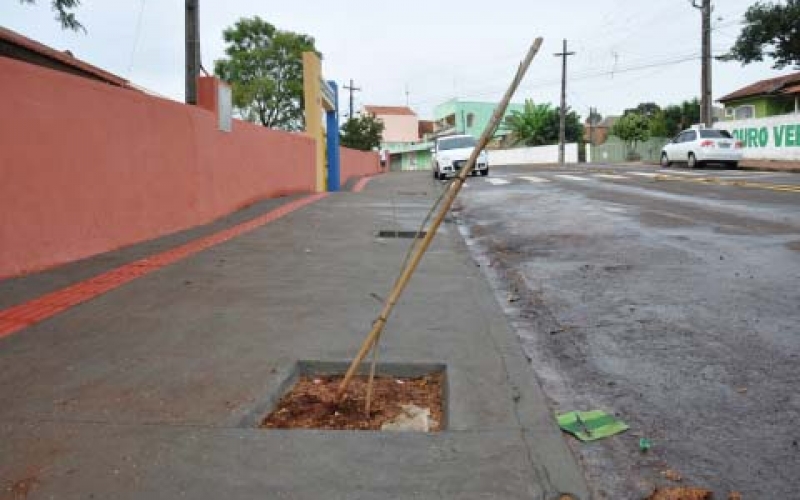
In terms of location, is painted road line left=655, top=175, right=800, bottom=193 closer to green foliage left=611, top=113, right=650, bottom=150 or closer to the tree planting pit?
the tree planting pit

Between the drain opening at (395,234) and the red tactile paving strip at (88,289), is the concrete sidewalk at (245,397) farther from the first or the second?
the drain opening at (395,234)

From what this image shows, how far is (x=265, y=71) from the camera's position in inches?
1849

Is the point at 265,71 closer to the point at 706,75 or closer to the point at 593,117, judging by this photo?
the point at 706,75

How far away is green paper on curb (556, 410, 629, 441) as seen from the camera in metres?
3.14

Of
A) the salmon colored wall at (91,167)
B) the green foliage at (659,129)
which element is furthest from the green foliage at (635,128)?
the salmon colored wall at (91,167)

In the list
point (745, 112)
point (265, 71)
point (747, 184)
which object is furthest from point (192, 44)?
point (745, 112)

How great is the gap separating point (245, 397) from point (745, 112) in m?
48.4

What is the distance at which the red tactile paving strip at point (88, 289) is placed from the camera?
16.7 feet

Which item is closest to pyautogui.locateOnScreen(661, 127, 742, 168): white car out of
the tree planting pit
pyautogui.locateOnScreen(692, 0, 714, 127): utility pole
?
pyautogui.locateOnScreen(692, 0, 714, 127): utility pole

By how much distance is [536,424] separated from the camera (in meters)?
3.16

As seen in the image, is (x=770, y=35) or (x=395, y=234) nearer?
(x=395, y=234)

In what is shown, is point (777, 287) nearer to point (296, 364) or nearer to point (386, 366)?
point (386, 366)

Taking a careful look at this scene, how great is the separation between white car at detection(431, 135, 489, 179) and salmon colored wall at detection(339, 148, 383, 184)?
4223 millimetres

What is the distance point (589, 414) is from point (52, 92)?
20.0 ft
